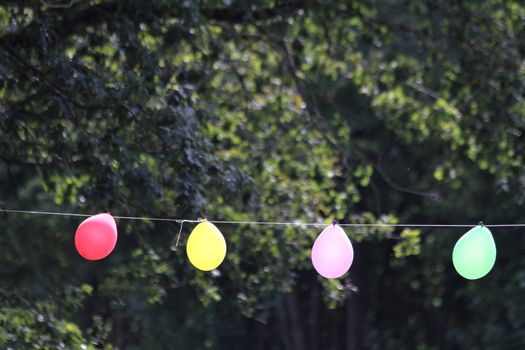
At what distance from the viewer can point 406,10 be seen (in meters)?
7.54

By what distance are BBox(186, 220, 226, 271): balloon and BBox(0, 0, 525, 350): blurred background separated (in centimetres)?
103

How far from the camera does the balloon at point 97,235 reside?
4.39 meters

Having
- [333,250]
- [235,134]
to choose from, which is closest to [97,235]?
[333,250]

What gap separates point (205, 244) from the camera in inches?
172

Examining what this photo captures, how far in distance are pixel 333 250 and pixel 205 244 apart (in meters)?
0.54

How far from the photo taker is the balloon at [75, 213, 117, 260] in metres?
4.39

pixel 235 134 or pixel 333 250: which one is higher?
pixel 235 134

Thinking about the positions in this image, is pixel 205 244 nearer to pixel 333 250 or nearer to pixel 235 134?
pixel 333 250

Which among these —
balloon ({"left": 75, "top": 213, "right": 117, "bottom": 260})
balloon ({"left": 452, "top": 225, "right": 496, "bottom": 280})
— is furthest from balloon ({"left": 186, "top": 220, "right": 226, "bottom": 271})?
balloon ({"left": 452, "top": 225, "right": 496, "bottom": 280})

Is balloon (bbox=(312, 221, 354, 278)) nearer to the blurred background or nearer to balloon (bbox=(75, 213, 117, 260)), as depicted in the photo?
balloon (bbox=(75, 213, 117, 260))

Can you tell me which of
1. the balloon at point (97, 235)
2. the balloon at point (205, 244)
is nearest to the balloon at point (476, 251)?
the balloon at point (205, 244)

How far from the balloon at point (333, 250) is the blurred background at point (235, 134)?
3.89 feet

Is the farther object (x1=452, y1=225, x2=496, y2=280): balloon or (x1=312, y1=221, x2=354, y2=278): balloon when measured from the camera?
(x1=312, y1=221, x2=354, y2=278): balloon

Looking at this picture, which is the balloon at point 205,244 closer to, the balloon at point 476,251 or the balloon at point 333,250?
the balloon at point 333,250
